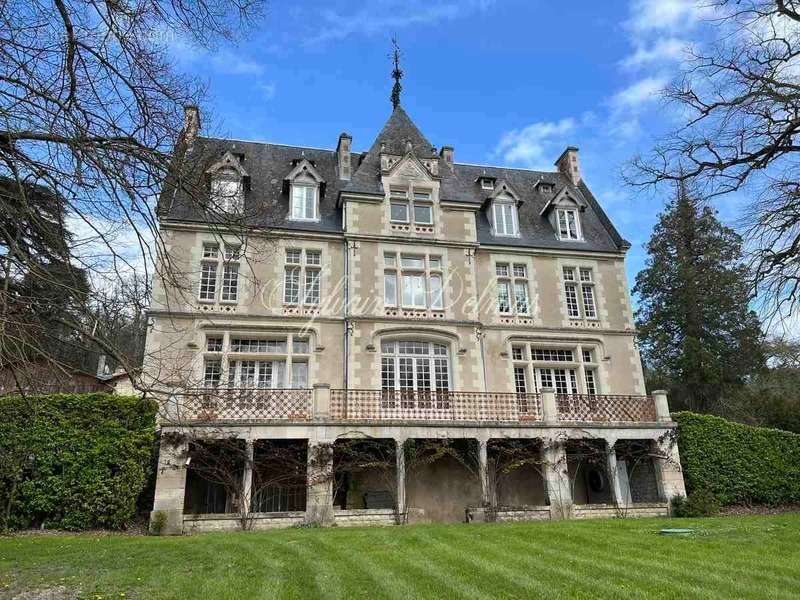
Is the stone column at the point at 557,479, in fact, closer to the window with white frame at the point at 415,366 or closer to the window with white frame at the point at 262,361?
the window with white frame at the point at 415,366

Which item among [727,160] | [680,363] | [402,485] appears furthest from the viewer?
[680,363]

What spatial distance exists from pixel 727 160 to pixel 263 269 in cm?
1242

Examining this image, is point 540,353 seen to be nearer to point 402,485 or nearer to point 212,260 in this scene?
point 402,485

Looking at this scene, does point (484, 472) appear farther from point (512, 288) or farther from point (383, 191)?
point (383, 191)

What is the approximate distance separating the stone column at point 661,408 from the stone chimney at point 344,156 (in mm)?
12459

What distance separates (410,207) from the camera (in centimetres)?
1927

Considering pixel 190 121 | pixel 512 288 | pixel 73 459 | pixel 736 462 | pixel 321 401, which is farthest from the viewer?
pixel 512 288

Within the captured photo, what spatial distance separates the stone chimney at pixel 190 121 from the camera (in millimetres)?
5559

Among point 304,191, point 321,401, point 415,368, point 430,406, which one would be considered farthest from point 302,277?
point 430,406

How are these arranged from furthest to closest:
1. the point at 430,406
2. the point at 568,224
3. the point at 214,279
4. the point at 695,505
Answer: the point at 568,224
the point at 214,279
the point at 430,406
the point at 695,505

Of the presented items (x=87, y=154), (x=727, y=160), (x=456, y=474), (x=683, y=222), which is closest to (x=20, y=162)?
(x=87, y=154)

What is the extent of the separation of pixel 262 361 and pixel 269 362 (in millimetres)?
203

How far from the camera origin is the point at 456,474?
1675 centimetres

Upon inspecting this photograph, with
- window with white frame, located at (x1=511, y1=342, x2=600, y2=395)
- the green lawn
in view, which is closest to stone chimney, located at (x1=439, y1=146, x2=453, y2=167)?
window with white frame, located at (x1=511, y1=342, x2=600, y2=395)
